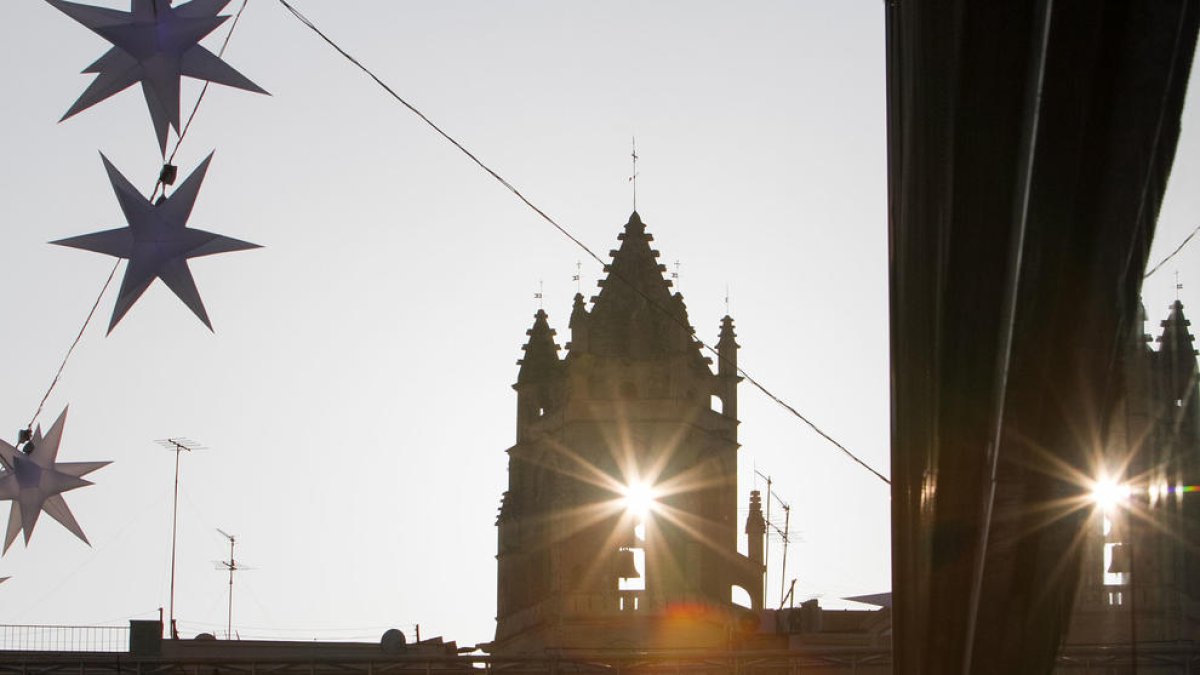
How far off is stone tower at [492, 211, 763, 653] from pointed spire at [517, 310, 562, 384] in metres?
0.40

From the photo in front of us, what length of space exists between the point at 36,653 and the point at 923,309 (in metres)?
36.7

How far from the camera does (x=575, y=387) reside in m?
54.5

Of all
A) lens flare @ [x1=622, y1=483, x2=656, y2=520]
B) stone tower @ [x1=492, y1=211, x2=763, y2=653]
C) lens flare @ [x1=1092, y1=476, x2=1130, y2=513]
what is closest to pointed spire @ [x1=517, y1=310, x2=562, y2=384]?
stone tower @ [x1=492, y1=211, x2=763, y2=653]

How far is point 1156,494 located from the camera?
13.5ft

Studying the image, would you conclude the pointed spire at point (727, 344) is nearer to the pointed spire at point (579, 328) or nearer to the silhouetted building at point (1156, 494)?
the pointed spire at point (579, 328)

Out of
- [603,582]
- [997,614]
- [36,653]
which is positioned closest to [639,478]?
[603,582]

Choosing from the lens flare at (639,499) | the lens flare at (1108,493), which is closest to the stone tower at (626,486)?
the lens flare at (639,499)

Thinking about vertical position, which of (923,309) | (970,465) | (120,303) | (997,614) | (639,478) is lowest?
(997,614)

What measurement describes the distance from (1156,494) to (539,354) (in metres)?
54.0

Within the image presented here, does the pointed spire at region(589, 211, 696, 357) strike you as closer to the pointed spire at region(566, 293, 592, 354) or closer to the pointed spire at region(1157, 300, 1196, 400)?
the pointed spire at region(566, 293, 592, 354)

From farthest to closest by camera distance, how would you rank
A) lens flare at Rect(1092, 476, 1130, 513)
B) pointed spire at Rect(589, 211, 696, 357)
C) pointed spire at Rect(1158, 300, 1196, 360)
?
pointed spire at Rect(589, 211, 696, 357)
lens flare at Rect(1092, 476, 1130, 513)
pointed spire at Rect(1158, 300, 1196, 360)

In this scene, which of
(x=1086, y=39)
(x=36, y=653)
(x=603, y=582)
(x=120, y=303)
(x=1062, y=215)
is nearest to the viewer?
(x=1086, y=39)

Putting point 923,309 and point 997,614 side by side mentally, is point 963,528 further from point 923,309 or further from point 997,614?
point 923,309

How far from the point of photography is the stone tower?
52469 millimetres
